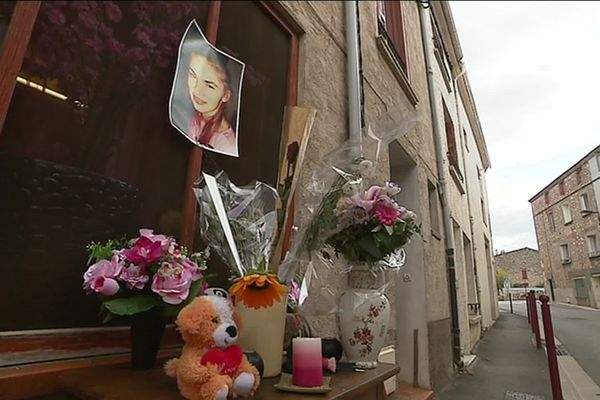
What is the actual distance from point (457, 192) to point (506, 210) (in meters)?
3.40

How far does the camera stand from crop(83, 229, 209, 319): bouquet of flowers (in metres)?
0.79

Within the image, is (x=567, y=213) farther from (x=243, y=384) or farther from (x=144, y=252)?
(x=144, y=252)

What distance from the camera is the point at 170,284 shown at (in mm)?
792

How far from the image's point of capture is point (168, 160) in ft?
4.03

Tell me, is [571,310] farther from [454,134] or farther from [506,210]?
[454,134]

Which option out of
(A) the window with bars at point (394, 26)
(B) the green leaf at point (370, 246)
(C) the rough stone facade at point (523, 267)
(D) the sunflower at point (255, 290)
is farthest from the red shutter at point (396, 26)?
(D) the sunflower at point (255, 290)

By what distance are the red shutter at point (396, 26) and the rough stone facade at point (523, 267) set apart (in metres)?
2.61

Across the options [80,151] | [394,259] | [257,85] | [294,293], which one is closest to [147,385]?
[294,293]

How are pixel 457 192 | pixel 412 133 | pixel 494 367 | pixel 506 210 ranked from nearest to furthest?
pixel 506 210, pixel 494 367, pixel 412 133, pixel 457 192

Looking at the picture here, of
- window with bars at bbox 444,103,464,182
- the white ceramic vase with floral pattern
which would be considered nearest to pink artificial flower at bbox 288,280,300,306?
the white ceramic vase with floral pattern

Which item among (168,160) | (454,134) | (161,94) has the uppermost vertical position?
(454,134)

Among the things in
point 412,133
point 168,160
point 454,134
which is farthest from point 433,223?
point 168,160

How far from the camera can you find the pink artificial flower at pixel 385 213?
1.04 metres

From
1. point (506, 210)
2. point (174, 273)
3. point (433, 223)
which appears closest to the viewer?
point (174, 273)
